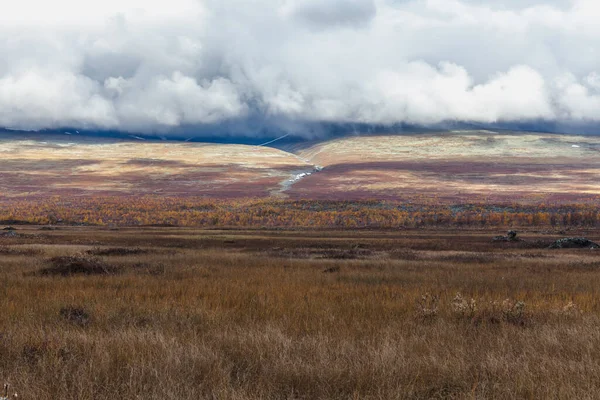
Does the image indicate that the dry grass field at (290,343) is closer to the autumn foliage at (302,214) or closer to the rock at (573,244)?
the rock at (573,244)

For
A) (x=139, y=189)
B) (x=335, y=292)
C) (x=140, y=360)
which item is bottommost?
(x=139, y=189)

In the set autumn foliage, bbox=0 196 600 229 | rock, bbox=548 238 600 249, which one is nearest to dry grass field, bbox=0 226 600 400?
rock, bbox=548 238 600 249

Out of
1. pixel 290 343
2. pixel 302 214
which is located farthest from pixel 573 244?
Answer: pixel 302 214

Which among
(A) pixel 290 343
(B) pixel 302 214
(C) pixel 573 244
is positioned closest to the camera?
(A) pixel 290 343

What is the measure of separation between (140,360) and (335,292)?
21.6ft

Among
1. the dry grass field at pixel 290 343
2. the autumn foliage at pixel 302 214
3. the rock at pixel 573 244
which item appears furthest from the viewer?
the autumn foliage at pixel 302 214

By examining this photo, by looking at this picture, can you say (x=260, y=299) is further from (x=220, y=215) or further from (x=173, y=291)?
(x=220, y=215)

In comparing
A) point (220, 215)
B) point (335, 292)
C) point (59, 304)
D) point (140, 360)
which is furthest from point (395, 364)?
point (220, 215)

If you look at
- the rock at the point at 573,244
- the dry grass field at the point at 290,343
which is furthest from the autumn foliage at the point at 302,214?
the dry grass field at the point at 290,343

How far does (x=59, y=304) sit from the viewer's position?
955cm

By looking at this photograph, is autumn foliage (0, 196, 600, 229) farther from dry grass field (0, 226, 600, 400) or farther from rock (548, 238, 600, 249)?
dry grass field (0, 226, 600, 400)

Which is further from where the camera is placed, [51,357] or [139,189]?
[139,189]

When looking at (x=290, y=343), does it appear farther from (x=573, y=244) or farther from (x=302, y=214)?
(x=302, y=214)

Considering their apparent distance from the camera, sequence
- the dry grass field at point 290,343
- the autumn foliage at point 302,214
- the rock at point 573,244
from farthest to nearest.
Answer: the autumn foliage at point 302,214, the rock at point 573,244, the dry grass field at point 290,343
